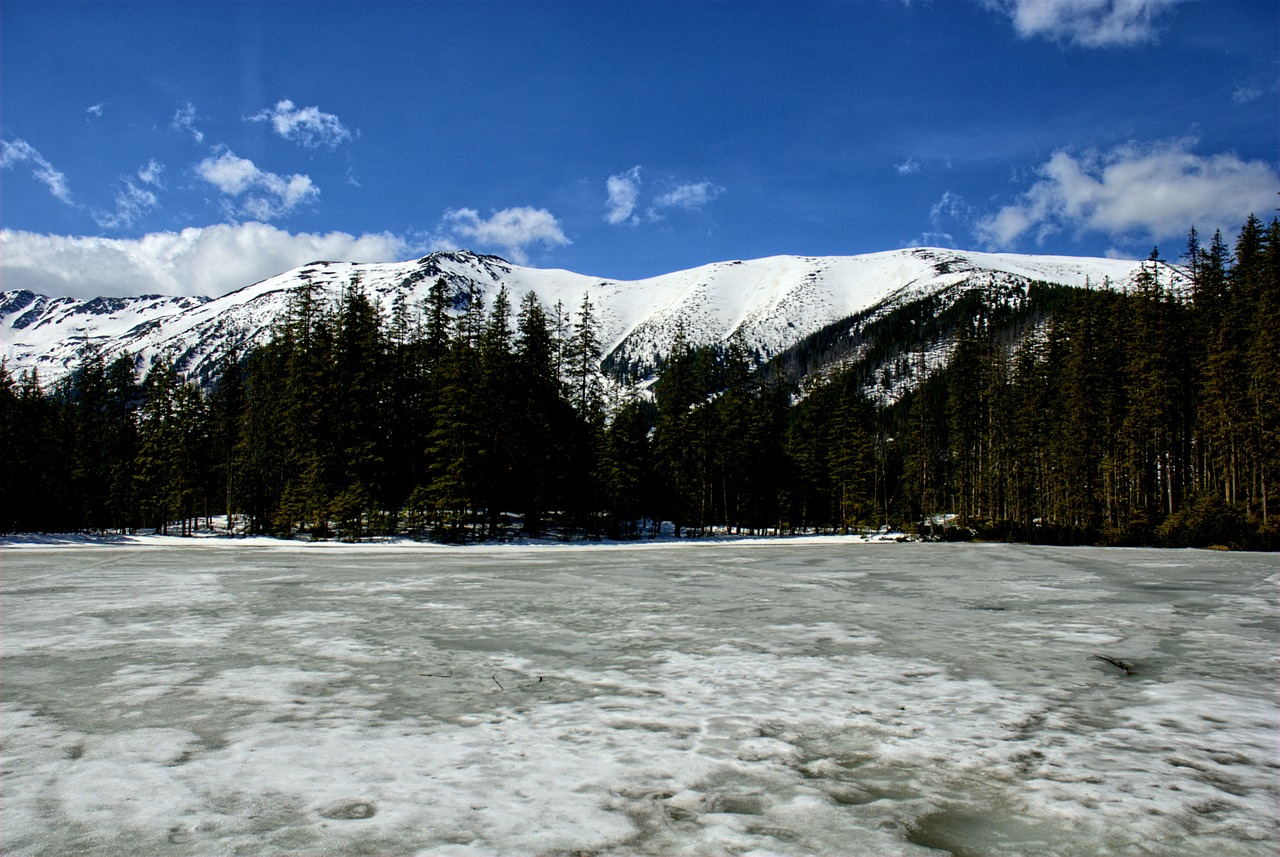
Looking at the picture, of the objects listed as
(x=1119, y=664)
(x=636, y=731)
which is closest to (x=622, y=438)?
(x=1119, y=664)

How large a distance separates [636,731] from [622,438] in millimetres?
43829

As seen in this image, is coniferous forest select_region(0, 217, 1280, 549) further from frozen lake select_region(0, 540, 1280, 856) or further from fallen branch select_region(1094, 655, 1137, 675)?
frozen lake select_region(0, 540, 1280, 856)

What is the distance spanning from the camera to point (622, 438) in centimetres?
4788

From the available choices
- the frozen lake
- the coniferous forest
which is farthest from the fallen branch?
the coniferous forest

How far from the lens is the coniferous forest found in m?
37.7

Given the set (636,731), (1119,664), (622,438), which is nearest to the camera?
(636,731)

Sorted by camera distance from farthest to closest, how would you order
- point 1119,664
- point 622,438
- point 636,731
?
point 622,438 < point 1119,664 < point 636,731

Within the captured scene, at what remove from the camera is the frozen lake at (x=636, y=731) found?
2836 millimetres

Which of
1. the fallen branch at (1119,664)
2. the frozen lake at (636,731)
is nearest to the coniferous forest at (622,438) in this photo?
the fallen branch at (1119,664)

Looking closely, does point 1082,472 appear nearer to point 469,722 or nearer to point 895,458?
point 895,458

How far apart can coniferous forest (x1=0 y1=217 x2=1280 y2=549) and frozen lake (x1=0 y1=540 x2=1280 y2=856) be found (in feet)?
93.9

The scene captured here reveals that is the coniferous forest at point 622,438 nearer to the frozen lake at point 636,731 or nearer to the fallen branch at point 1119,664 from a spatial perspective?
the fallen branch at point 1119,664

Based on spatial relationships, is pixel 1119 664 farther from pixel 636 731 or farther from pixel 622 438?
pixel 622 438

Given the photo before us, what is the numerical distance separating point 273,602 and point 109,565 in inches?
400
